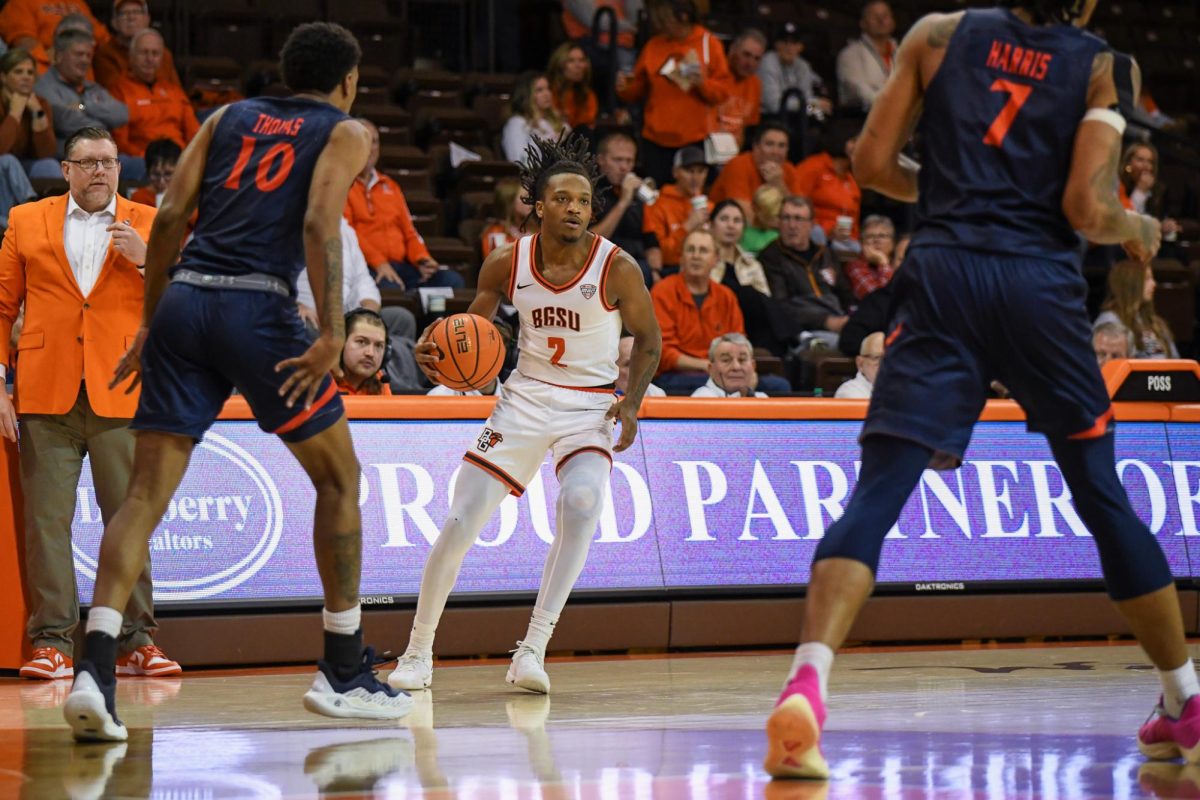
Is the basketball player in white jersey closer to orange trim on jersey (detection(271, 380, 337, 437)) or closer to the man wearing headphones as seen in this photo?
orange trim on jersey (detection(271, 380, 337, 437))

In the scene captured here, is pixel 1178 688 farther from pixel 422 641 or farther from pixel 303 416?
pixel 422 641

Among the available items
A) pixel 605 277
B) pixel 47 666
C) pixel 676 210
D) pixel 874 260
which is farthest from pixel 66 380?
pixel 874 260

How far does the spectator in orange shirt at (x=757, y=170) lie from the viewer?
45.4 ft

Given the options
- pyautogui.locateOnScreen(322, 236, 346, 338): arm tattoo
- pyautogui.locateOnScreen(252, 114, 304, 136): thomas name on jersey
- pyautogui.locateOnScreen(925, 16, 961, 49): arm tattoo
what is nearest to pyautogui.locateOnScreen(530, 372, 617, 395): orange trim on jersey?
pyautogui.locateOnScreen(322, 236, 346, 338): arm tattoo

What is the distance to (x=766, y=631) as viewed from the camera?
845cm

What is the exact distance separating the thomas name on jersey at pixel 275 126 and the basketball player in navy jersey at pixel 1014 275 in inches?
69.8

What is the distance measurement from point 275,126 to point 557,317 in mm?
1893

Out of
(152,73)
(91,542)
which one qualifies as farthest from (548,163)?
(152,73)

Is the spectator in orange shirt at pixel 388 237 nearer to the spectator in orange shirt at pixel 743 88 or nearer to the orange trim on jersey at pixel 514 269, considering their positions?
the spectator in orange shirt at pixel 743 88

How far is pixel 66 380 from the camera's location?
7277mm

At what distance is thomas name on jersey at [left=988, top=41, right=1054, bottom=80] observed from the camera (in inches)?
179

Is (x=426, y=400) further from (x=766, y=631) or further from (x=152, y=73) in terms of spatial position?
(x=152, y=73)

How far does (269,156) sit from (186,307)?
528 millimetres

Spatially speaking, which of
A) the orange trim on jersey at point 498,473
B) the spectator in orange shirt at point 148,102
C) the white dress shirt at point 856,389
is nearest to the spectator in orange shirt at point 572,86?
the spectator in orange shirt at point 148,102
